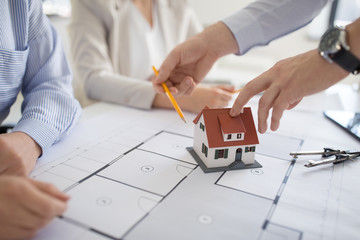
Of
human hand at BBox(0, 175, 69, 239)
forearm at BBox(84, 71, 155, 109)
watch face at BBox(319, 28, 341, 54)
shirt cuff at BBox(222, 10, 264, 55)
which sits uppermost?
watch face at BBox(319, 28, 341, 54)

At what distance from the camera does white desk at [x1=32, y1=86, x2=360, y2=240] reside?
1.38ft

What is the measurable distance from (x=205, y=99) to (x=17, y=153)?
565 millimetres

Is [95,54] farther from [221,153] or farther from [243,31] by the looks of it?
[221,153]

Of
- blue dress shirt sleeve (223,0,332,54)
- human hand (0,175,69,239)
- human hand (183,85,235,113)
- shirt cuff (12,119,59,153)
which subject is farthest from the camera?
human hand (183,85,235,113)

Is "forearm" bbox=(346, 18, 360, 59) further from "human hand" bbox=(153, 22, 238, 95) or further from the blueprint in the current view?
"human hand" bbox=(153, 22, 238, 95)

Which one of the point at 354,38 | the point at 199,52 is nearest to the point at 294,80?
the point at 354,38

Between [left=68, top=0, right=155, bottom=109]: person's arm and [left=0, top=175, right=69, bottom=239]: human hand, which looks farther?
[left=68, top=0, right=155, bottom=109]: person's arm

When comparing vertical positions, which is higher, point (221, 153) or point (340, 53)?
point (340, 53)

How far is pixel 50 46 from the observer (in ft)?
2.52

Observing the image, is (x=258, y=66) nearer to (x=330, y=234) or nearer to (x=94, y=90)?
(x=94, y=90)

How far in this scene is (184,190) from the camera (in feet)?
1.68

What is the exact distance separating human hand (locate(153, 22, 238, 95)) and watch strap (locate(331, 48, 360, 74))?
352 mm

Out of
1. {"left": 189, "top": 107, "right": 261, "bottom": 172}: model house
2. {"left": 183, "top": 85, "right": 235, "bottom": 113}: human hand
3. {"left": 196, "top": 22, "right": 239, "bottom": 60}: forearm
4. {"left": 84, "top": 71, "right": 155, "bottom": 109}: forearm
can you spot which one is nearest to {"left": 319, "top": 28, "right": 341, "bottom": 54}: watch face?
{"left": 189, "top": 107, "right": 261, "bottom": 172}: model house

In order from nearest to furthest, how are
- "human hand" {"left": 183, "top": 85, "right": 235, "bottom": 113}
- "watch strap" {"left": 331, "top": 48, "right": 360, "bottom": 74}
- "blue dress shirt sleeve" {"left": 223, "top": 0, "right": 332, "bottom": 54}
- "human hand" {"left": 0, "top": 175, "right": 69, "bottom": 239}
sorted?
"human hand" {"left": 0, "top": 175, "right": 69, "bottom": 239}, "watch strap" {"left": 331, "top": 48, "right": 360, "bottom": 74}, "blue dress shirt sleeve" {"left": 223, "top": 0, "right": 332, "bottom": 54}, "human hand" {"left": 183, "top": 85, "right": 235, "bottom": 113}
